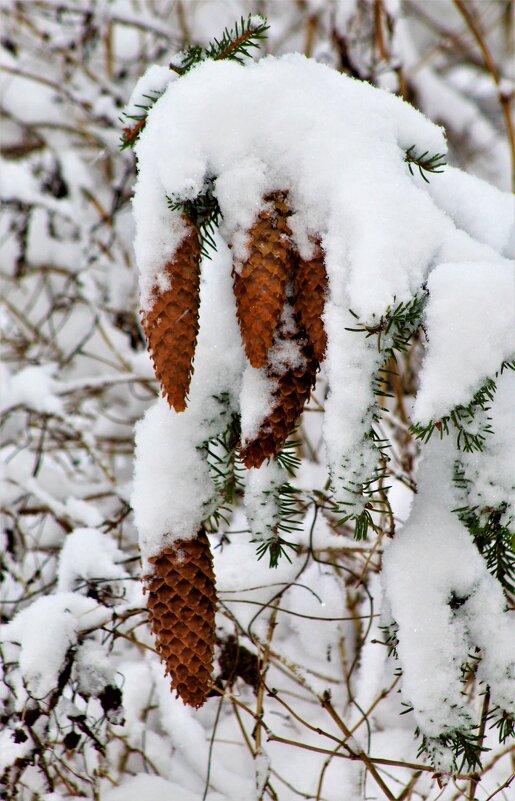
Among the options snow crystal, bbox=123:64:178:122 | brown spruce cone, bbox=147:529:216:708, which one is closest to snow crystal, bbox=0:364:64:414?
brown spruce cone, bbox=147:529:216:708

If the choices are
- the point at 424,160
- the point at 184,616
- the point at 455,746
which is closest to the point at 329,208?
the point at 424,160

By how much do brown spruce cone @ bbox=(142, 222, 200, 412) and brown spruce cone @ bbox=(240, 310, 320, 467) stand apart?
0.12 meters

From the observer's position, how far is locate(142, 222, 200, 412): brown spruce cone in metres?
0.90

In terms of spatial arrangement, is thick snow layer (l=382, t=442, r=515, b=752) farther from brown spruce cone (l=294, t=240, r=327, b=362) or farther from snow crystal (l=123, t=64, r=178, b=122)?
snow crystal (l=123, t=64, r=178, b=122)

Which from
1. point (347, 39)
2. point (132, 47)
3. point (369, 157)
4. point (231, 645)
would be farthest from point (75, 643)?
point (132, 47)

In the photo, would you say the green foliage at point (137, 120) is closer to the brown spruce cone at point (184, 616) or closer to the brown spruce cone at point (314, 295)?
the brown spruce cone at point (314, 295)

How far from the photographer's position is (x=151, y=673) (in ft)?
6.25

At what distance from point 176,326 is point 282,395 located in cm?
18

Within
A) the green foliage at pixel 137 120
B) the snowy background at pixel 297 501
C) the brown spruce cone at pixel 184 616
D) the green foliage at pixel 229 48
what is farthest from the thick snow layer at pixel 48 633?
the green foliage at pixel 229 48

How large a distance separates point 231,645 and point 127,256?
5.84 ft

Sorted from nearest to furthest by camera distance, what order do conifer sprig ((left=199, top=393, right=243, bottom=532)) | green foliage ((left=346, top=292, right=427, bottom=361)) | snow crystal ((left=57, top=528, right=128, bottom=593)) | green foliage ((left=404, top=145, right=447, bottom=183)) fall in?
green foliage ((left=346, top=292, right=427, bottom=361)) < green foliage ((left=404, top=145, right=447, bottom=183)) < conifer sprig ((left=199, top=393, right=243, bottom=532)) < snow crystal ((left=57, top=528, right=128, bottom=593))

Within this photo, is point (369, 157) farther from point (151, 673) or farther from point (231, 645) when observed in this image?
point (151, 673)

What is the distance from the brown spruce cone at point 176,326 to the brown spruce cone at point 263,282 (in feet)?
0.22

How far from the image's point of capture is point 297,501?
1.22m
